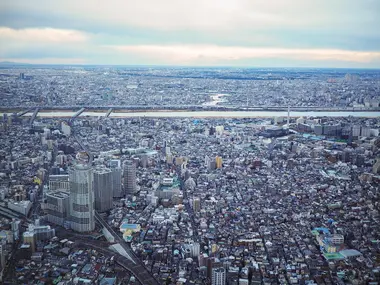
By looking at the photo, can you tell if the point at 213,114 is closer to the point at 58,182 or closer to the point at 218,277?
the point at 58,182

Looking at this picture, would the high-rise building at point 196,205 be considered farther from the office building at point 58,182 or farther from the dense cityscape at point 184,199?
the office building at point 58,182

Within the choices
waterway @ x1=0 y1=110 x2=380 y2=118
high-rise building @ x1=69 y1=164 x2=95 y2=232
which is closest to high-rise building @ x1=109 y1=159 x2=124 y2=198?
high-rise building @ x1=69 y1=164 x2=95 y2=232

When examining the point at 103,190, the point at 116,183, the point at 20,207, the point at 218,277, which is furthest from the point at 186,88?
the point at 218,277

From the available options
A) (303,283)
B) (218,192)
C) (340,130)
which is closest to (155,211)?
(218,192)

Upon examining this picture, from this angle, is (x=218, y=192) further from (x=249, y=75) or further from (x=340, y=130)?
(x=249, y=75)

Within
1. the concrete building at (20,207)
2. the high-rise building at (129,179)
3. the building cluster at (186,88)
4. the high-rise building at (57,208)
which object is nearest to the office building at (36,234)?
the high-rise building at (57,208)

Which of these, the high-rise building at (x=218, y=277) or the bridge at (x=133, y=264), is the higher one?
the high-rise building at (x=218, y=277)
